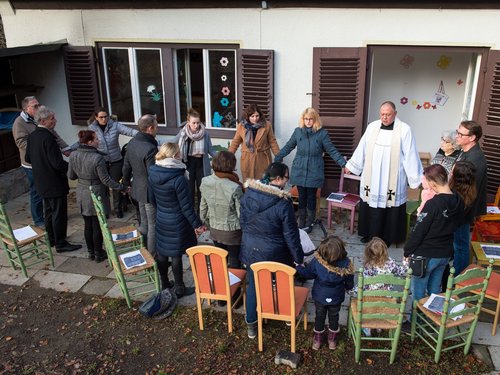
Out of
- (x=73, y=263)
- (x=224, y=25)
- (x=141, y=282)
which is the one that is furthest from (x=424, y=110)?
(x=73, y=263)

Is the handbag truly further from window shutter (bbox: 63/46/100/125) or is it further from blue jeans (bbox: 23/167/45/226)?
window shutter (bbox: 63/46/100/125)

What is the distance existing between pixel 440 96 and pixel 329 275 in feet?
17.9

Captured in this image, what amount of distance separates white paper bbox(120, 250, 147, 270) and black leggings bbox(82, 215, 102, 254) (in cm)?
97

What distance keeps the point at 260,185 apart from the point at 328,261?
917mm

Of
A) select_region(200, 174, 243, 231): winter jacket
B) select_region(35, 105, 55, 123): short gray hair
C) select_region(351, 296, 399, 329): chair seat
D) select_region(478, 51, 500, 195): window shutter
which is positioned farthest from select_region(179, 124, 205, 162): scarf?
select_region(478, 51, 500, 195): window shutter

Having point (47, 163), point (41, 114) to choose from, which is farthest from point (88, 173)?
point (41, 114)

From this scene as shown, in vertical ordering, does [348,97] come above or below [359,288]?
above

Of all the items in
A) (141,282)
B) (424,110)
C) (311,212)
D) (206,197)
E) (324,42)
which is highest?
(324,42)

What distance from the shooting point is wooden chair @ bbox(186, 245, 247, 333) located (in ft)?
14.6

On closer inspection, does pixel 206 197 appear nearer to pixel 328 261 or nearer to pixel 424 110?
pixel 328 261

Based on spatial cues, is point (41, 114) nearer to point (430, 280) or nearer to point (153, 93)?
point (153, 93)

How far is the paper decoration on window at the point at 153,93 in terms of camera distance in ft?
27.1

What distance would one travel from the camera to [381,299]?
4332mm

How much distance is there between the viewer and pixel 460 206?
4.39m
